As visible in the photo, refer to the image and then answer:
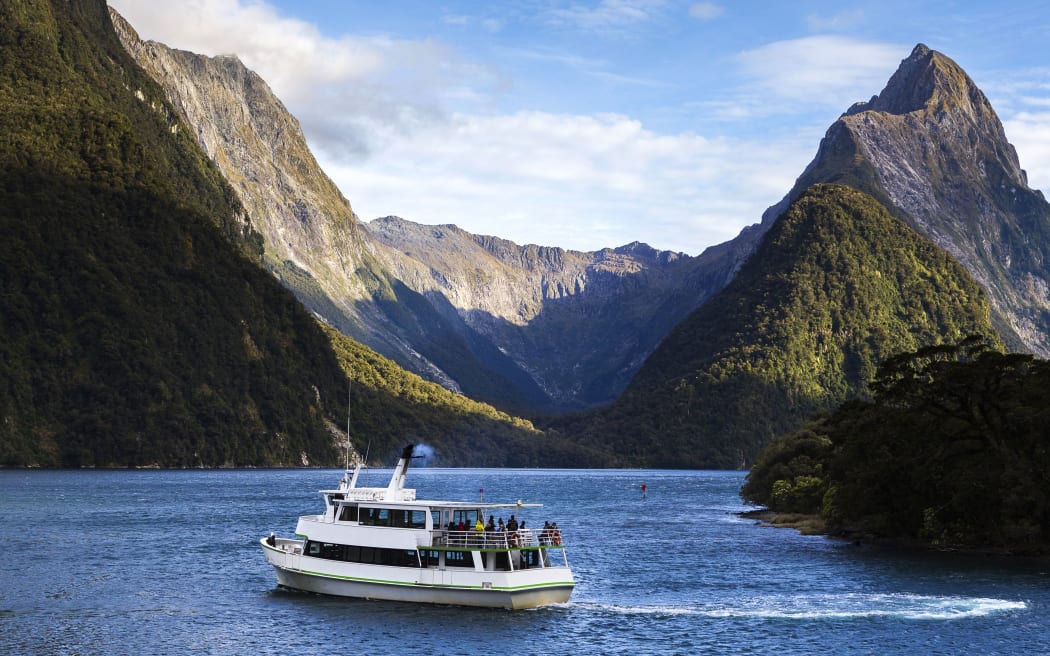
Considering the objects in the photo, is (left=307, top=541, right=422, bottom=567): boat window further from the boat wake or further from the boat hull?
the boat wake

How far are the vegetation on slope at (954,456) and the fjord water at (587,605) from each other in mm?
5505

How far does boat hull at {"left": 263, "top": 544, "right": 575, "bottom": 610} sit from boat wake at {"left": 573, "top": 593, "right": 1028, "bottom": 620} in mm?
6015

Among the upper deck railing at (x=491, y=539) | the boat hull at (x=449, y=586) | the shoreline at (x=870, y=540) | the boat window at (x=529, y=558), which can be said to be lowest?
the boat hull at (x=449, y=586)

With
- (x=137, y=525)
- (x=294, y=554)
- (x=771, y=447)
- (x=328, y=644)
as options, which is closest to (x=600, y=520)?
(x=771, y=447)

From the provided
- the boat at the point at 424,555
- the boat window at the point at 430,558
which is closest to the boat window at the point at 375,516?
the boat at the point at 424,555

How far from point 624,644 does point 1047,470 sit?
169ft

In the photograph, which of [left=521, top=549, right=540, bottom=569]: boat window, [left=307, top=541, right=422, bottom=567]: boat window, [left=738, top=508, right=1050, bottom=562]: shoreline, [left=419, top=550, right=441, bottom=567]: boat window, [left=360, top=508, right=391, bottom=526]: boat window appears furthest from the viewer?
[left=738, top=508, right=1050, bottom=562]: shoreline

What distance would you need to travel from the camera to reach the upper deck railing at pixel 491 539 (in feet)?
250

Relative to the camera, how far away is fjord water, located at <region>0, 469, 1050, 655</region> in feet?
225

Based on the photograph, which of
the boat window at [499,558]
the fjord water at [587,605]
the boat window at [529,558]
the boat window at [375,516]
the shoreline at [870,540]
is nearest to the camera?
the fjord water at [587,605]

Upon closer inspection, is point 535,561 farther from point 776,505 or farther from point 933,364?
point 776,505

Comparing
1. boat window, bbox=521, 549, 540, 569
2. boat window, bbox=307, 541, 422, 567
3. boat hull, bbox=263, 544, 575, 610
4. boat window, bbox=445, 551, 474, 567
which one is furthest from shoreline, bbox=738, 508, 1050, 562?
boat window, bbox=307, 541, 422, 567

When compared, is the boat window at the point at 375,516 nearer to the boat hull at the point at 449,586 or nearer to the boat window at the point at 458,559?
the boat hull at the point at 449,586

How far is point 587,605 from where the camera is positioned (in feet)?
271
